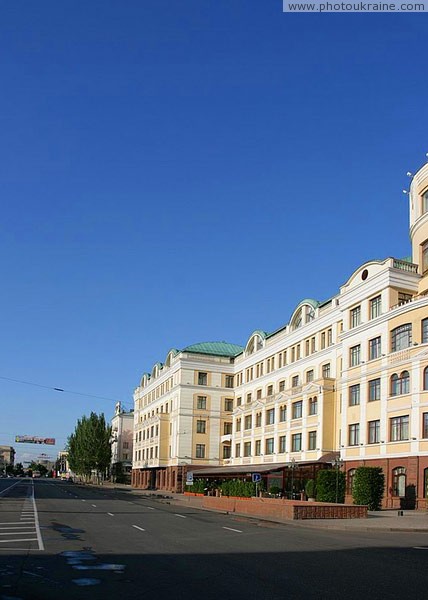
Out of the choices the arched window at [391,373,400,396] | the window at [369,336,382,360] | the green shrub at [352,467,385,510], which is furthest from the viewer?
the window at [369,336,382,360]

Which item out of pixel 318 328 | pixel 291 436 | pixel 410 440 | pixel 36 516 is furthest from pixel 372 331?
pixel 36 516

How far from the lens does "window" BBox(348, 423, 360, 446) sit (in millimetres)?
48562

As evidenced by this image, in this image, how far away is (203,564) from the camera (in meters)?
14.2

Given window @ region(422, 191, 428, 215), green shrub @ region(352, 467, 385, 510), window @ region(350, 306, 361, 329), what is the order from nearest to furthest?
1. green shrub @ region(352, 467, 385, 510)
2. window @ region(422, 191, 428, 215)
3. window @ region(350, 306, 361, 329)

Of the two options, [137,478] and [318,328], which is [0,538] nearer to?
[318,328]

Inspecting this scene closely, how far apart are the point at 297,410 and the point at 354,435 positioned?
1305 cm

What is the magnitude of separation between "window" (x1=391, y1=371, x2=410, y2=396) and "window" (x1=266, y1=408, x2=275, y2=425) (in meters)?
24.8

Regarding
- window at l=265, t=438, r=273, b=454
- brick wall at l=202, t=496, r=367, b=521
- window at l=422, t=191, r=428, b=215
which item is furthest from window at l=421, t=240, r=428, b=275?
window at l=265, t=438, r=273, b=454

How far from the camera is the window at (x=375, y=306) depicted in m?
47.2

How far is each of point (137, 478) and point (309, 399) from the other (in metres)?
53.5

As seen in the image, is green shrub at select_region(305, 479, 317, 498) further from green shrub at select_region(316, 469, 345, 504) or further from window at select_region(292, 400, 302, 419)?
window at select_region(292, 400, 302, 419)

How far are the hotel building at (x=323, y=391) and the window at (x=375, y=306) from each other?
0.13 meters

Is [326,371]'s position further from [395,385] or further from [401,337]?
[401,337]

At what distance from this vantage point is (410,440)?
42062 millimetres
